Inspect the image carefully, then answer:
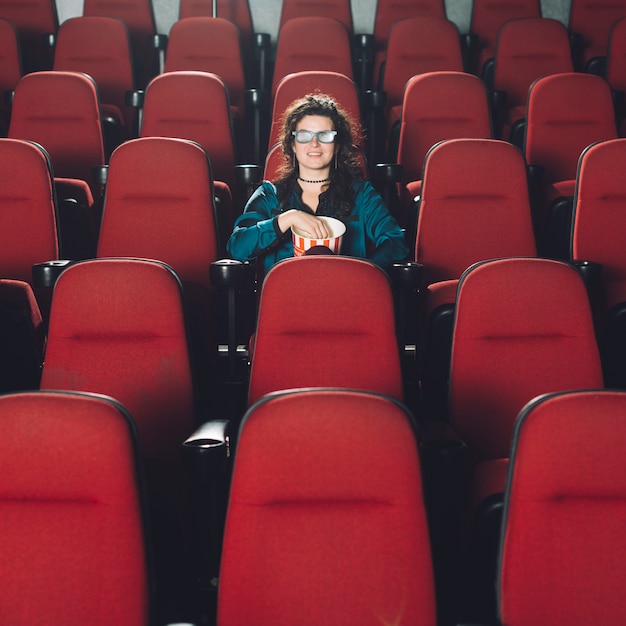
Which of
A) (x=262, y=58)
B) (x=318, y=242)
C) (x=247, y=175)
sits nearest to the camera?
(x=318, y=242)

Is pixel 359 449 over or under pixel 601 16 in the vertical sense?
under

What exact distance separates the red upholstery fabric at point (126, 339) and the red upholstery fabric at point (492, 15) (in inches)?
86.7

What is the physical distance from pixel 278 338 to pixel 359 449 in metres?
0.34

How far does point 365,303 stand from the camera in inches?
40.8

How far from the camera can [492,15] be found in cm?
298

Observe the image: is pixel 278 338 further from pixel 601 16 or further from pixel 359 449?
pixel 601 16

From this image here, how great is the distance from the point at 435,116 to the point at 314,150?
0.64 meters

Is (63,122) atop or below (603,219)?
atop

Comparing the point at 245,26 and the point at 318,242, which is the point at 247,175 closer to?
the point at 318,242

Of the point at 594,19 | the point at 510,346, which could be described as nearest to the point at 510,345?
the point at 510,346

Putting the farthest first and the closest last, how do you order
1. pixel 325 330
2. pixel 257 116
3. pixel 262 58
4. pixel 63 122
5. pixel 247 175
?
pixel 262 58
pixel 257 116
pixel 63 122
pixel 247 175
pixel 325 330

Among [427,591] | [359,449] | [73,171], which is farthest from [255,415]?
[73,171]

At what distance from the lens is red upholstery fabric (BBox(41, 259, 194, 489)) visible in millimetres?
1048

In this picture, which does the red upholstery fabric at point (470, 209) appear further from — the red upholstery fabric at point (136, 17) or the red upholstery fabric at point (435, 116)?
the red upholstery fabric at point (136, 17)
